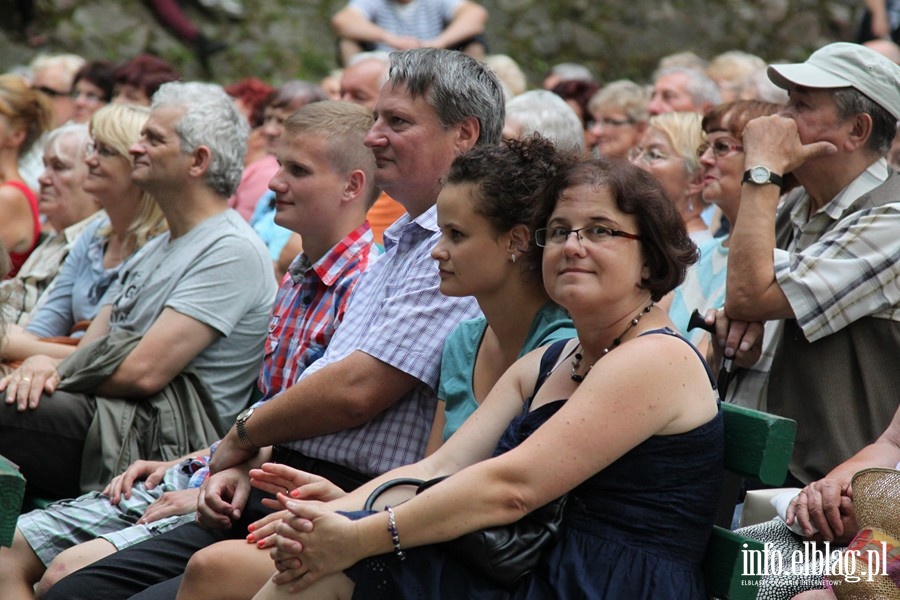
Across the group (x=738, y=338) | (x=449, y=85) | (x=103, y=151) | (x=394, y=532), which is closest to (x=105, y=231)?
(x=103, y=151)

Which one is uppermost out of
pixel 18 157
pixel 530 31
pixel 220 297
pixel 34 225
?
pixel 220 297

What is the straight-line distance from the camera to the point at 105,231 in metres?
5.38

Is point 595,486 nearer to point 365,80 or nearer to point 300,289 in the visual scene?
point 300,289

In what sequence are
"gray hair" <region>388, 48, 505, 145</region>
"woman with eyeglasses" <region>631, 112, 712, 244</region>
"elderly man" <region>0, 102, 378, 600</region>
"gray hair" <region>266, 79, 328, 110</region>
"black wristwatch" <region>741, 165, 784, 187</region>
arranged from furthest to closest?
"gray hair" <region>266, 79, 328, 110</region>, "woman with eyeglasses" <region>631, 112, 712, 244</region>, "elderly man" <region>0, 102, 378, 600</region>, "gray hair" <region>388, 48, 505, 145</region>, "black wristwatch" <region>741, 165, 784, 187</region>

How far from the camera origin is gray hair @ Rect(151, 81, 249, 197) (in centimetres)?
462

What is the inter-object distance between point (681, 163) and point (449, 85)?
1.77m

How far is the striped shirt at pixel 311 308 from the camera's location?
379cm

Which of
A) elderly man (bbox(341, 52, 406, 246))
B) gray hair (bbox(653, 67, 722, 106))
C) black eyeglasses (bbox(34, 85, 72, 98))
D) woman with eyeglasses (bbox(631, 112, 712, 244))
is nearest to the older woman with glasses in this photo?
black eyeglasses (bbox(34, 85, 72, 98))

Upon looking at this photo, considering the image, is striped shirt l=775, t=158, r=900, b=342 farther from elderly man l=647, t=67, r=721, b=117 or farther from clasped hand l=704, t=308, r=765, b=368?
elderly man l=647, t=67, r=721, b=117

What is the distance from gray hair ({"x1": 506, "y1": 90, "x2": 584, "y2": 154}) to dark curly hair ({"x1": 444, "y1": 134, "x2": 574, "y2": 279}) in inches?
67.3

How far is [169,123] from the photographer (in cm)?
466

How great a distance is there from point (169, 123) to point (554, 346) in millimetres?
2397

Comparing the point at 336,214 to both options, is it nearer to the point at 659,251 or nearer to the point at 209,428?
the point at 209,428

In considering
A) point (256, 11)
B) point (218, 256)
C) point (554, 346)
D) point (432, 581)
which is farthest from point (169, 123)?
point (256, 11)
